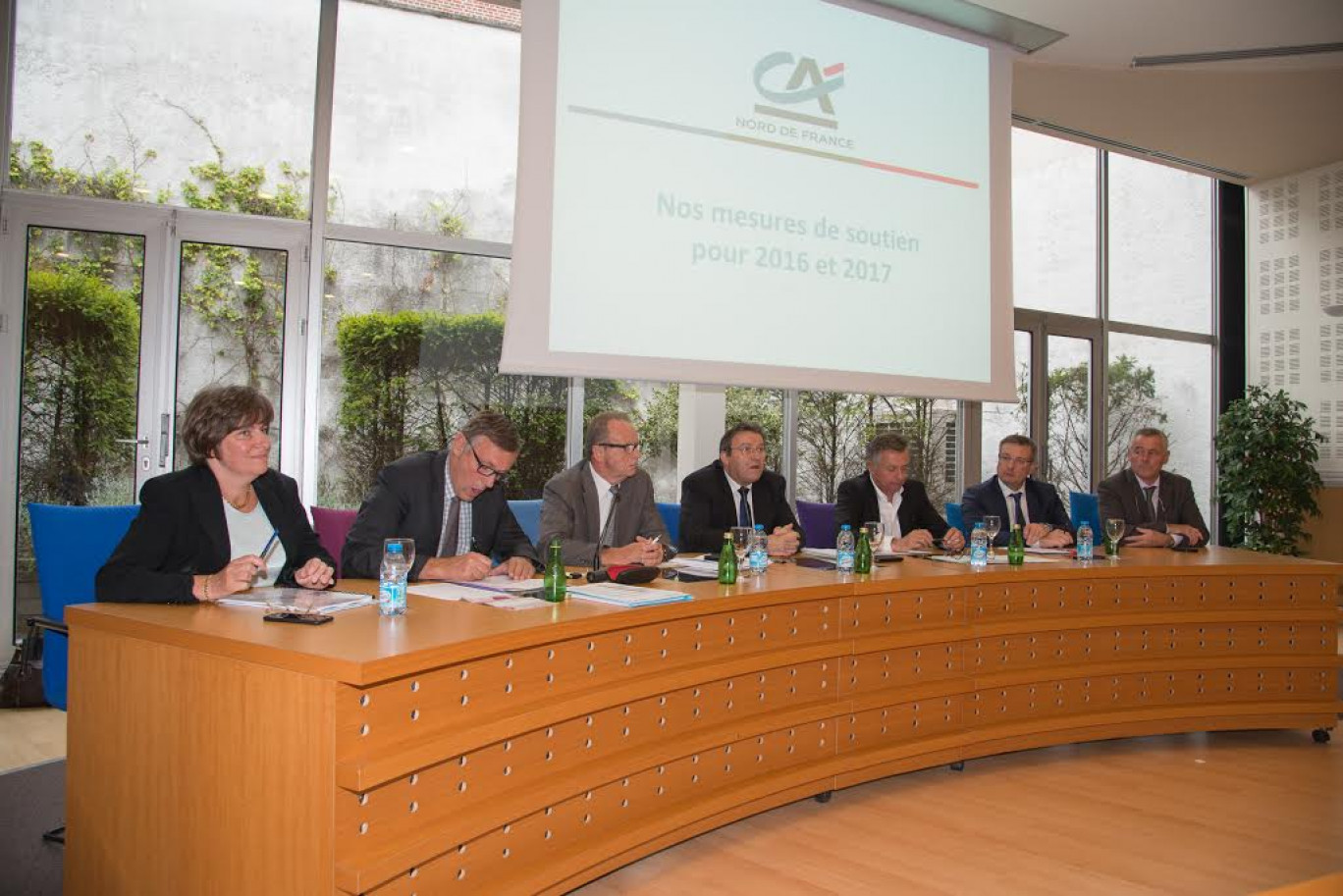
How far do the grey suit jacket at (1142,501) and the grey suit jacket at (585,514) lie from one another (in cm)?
239

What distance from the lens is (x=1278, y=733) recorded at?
4281mm

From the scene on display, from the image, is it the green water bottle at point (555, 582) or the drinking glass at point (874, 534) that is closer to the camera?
the green water bottle at point (555, 582)

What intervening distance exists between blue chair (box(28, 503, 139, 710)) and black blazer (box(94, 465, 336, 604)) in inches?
14.7

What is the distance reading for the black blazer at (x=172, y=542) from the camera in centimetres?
232

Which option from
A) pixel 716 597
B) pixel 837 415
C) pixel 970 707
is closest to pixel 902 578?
pixel 970 707

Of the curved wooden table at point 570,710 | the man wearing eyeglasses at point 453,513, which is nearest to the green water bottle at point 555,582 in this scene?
the curved wooden table at point 570,710

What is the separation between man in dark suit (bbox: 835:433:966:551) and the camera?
446 centimetres

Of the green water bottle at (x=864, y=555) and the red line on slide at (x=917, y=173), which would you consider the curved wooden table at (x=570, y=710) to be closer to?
the green water bottle at (x=864, y=555)

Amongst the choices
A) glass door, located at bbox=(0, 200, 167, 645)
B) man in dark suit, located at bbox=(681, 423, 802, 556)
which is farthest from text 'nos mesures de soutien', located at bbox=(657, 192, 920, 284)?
glass door, located at bbox=(0, 200, 167, 645)

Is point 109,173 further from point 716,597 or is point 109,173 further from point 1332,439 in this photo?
point 1332,439

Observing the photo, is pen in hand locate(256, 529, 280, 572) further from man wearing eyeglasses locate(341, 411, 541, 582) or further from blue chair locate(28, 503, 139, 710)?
blue chair locate(28, 503, 139, 710)

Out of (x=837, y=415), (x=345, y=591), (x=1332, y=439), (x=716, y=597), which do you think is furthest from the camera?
(x=1332, y=439)

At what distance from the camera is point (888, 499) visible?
4.61 metres

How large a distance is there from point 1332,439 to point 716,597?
7.46 metres
